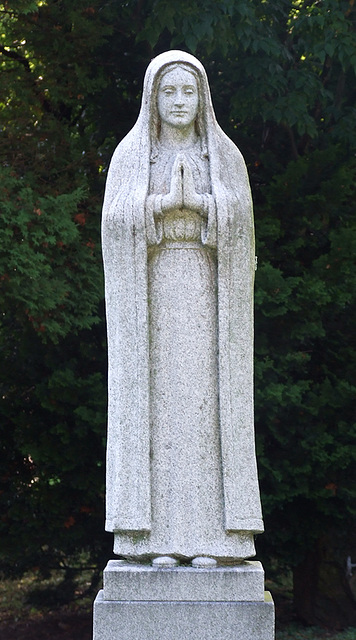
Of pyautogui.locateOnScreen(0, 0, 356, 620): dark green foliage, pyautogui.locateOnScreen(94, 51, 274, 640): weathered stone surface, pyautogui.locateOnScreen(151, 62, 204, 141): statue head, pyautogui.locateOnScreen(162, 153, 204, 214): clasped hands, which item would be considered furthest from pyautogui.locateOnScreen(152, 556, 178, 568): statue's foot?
pyautogui.locateOnScreen(0, 0, 356, 620): dark green foliage

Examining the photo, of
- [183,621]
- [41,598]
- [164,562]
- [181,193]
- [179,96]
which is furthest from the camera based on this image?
[41,598]

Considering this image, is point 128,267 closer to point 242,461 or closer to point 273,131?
point 242,461

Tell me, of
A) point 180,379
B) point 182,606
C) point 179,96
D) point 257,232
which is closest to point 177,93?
point 179,96

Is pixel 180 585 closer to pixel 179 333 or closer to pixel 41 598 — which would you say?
pixel 179 333

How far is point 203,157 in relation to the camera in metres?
5.51

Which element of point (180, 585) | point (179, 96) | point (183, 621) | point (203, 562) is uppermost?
point (179, 96)

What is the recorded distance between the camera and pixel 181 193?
5281mm

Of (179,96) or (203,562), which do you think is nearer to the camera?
(203,562)

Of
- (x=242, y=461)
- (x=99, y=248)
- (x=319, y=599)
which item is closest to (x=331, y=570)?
(x=319, y=599)

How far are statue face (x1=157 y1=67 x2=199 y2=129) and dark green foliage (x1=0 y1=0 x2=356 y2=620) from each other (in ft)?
11.0

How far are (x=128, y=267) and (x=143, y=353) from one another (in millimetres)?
478

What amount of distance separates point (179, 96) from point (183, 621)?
9.16 ft

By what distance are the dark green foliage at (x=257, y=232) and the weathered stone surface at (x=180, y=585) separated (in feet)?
13.2

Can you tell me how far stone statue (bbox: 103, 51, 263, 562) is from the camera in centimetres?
521
